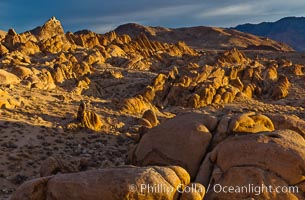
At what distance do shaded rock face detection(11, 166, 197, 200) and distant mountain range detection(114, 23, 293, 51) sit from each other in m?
129

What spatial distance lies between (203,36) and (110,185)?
154m

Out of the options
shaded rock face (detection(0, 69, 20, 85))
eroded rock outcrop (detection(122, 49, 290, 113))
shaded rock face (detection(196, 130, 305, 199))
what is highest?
shaded rock face (detection(0, 69, 20, 85))

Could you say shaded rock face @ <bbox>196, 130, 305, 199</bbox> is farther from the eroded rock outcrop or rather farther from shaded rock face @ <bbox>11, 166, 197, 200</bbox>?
the eroded rock outcrop

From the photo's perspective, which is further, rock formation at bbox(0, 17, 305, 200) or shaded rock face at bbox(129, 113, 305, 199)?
shaded rock face at bbox(129, 113, 305, 199)

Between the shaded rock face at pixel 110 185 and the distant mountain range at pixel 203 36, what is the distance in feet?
422

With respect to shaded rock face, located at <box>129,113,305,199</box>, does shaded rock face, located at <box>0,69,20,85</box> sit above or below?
above

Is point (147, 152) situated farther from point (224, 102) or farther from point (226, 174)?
point (224, 102)

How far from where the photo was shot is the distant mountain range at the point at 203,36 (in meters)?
146

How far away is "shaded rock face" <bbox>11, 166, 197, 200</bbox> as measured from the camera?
9797mm

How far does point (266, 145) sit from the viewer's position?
11500 millimetres

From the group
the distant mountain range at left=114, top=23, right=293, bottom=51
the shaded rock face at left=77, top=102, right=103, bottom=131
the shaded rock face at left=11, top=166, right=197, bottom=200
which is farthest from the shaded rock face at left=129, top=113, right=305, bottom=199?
the distant mountain range at left=114, top=23, right=293, bottom=51

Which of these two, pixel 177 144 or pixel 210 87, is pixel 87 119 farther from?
pixel 210 87

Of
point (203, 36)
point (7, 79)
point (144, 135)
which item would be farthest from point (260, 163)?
point (203, 36)

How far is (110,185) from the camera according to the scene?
9.94m
